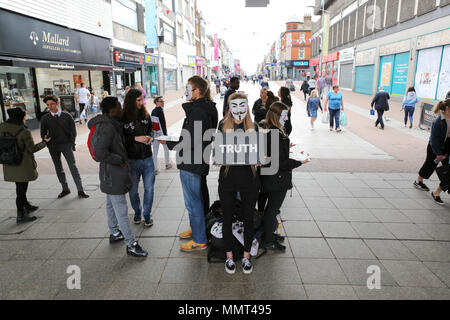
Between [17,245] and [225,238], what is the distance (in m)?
2.84

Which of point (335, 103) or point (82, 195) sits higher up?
point (335, 103)

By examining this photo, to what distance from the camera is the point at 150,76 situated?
30.8 m

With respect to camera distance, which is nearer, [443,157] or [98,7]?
[443,157]

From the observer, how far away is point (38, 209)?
5352 mm

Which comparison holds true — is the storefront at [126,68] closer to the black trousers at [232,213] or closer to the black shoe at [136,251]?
the black shoe at [136,251]

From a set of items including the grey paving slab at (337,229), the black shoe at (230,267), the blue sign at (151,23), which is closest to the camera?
the black shoe at (230,267)

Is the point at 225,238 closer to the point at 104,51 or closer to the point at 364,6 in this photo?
the point at 104,51

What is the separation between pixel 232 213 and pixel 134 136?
67.5 inches

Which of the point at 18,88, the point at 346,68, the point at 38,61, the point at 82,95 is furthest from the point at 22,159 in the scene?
the point at 346,68

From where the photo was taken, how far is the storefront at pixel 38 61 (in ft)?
37.7

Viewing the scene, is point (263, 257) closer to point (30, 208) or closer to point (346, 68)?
point (30, 208)

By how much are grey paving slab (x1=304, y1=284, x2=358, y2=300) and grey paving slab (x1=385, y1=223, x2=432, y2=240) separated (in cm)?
156

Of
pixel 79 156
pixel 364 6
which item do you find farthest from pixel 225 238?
pixel 364 6

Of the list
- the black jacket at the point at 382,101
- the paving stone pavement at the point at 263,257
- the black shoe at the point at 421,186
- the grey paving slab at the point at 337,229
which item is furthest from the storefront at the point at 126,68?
the grey paving slab at the point at 337,229
